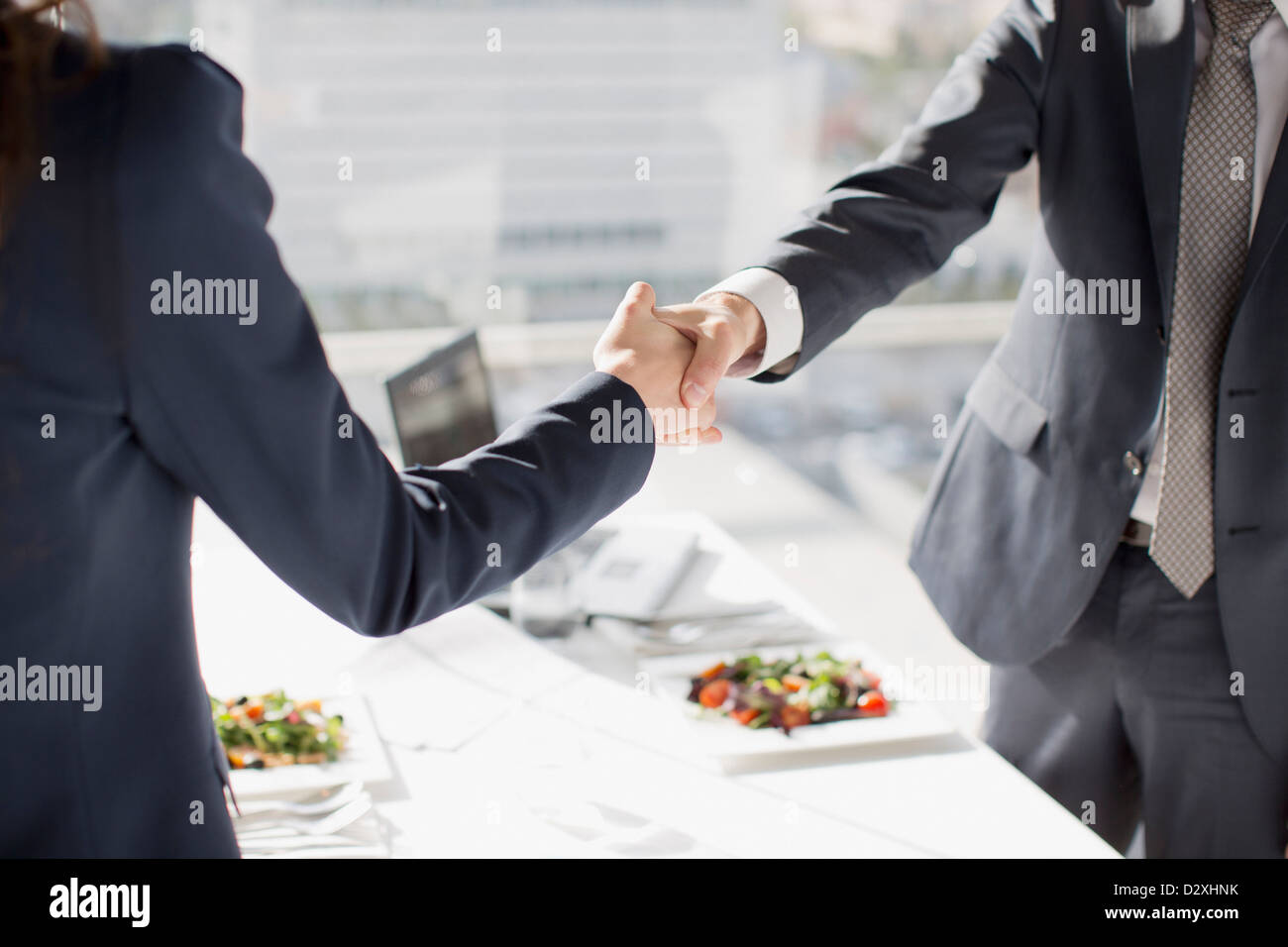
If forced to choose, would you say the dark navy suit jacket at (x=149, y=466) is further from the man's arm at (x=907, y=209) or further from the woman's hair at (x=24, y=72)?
the man's arm at (x=907, y=209)

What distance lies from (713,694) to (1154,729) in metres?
0.64

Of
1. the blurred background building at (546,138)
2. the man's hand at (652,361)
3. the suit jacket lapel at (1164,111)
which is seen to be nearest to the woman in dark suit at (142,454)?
the man's hand at (652,361)

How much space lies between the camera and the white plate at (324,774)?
1.28 metres

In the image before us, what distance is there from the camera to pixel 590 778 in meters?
1.37

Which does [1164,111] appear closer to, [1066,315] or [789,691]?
[1066,315]

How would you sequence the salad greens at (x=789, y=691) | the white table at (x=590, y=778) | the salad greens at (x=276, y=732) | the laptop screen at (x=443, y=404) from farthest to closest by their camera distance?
the laptop screen at (x=443, y=404), the salad greens at (x=789, y=691), the salad greens at (x=276, y=732), the white table at (x=590, y=778)

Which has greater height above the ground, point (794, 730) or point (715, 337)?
point (715, 337)

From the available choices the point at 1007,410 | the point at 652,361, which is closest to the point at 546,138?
the point at 1007,410

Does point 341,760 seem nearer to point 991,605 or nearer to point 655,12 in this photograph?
point 991,605

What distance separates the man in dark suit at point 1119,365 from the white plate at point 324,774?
58cm

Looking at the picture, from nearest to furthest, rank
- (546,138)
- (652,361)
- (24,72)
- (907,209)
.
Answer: (24,72)
(652,361)
(907,209)
(546,138)

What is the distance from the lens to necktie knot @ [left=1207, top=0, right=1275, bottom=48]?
1.53 metres
